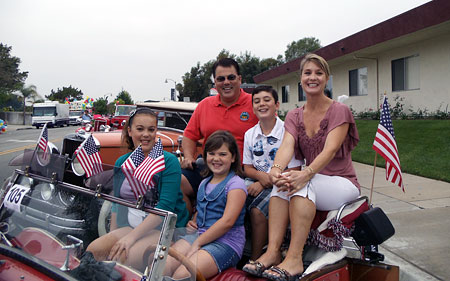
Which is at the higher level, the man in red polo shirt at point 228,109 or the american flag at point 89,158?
the man in red polo shirt at point 228,109

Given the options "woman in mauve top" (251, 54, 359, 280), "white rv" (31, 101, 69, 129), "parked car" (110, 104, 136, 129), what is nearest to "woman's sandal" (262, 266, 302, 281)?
"woman in mauve top" (251, 54, 359, 280)

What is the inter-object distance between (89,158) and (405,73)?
573 inches

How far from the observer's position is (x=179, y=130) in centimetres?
691

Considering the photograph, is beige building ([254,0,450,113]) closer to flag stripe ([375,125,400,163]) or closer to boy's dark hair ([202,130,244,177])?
flag stripe ([375,125,400,163])

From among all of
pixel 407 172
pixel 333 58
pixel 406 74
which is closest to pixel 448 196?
pixel 407 172

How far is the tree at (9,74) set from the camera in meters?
48.3

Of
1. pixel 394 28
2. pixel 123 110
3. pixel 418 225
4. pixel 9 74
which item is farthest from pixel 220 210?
pixel 9 74

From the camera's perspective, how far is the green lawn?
26.7ft

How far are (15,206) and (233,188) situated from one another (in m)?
1.42

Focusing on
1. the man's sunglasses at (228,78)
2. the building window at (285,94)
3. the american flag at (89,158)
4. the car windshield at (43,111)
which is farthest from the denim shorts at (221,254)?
the car windshield at (43,111)

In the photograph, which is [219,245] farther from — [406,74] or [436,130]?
[406,74]

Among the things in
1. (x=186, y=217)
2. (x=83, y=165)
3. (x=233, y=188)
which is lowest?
(x=186, y=217)

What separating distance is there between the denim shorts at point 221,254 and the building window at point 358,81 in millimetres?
15697

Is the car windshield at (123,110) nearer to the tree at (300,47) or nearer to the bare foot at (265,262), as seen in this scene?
the bare foot at (265,262)
